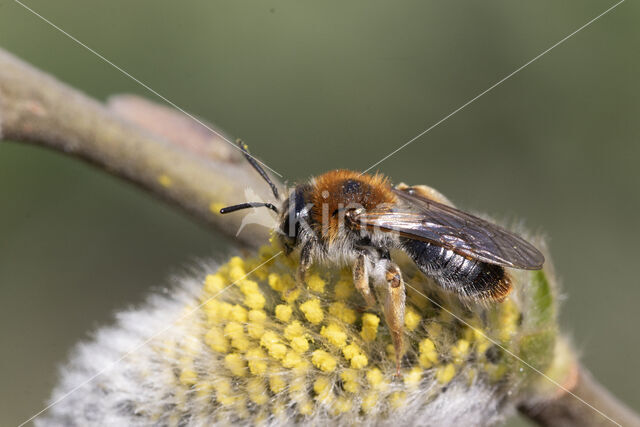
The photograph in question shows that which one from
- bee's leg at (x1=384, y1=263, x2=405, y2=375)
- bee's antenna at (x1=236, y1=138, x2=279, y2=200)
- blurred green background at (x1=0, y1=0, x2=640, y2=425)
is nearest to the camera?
bee's leg at (x1=384, y1=263, x2=405, y2=375)

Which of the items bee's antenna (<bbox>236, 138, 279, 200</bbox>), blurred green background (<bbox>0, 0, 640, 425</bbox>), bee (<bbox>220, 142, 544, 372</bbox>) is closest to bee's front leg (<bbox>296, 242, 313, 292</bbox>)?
bee (<bbox>220, 142, 544, 372</bbox>)

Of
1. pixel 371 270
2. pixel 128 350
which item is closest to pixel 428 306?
pixel 371 270

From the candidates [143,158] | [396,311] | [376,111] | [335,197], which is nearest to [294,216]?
[335,197]

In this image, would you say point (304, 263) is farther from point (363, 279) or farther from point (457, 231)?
point (457, 231)

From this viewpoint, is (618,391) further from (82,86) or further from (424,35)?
(82,86)

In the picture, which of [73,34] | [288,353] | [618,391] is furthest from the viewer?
[73,34]

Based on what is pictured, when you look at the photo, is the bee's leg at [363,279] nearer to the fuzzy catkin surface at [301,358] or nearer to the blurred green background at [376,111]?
the fuzzy catkin surface at [301,358]

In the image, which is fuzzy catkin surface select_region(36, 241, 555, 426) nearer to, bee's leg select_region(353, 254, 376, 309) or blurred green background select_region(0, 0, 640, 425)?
bee's leg select_region(353, 254, 376, 309)
